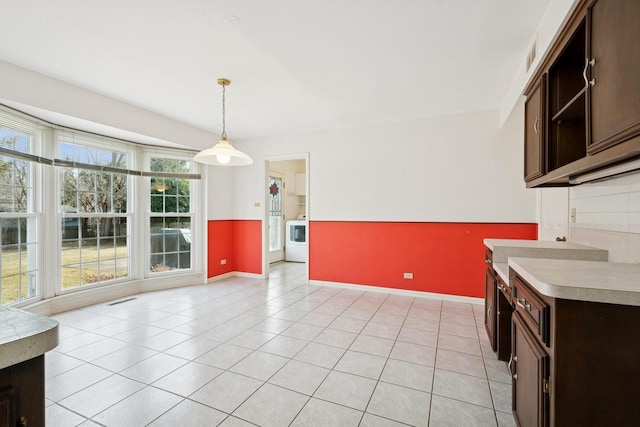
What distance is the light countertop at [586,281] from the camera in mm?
1020

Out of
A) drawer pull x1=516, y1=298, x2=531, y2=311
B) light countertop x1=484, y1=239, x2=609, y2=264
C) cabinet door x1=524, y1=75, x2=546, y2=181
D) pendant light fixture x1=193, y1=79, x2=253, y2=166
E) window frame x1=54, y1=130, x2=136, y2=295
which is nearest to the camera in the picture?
drawer pull x1=516, y1=298, x2=531, y2=311

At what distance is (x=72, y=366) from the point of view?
2.37 m

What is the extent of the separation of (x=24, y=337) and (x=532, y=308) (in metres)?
1.80

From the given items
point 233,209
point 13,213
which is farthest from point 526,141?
point 13,213

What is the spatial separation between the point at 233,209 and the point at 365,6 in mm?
4327

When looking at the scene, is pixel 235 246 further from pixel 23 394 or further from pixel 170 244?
pixel 23 394

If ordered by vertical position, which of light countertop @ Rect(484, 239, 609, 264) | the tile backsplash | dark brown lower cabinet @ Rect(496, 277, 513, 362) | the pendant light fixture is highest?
the pendant light fixture

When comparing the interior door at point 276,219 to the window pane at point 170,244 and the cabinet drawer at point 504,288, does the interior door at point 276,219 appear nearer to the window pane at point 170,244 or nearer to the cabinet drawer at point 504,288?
the window pane at point 170,244

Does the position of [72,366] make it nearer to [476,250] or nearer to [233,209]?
[233,209]

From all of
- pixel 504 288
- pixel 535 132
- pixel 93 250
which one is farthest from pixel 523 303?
pixel 93 250

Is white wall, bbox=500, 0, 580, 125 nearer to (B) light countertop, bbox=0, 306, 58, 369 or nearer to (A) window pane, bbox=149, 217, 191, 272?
(B) light countertop, bbox=0, 306, 58, 369

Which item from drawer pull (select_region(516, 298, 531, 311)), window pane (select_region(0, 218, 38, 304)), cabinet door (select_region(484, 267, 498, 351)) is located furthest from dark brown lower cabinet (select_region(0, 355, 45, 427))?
window pane (select_region(0, 218, 38, 304))

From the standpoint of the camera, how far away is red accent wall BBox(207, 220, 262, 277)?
17.1 feet

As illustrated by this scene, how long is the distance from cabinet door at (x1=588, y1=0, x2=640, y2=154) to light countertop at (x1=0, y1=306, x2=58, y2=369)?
210 cm
